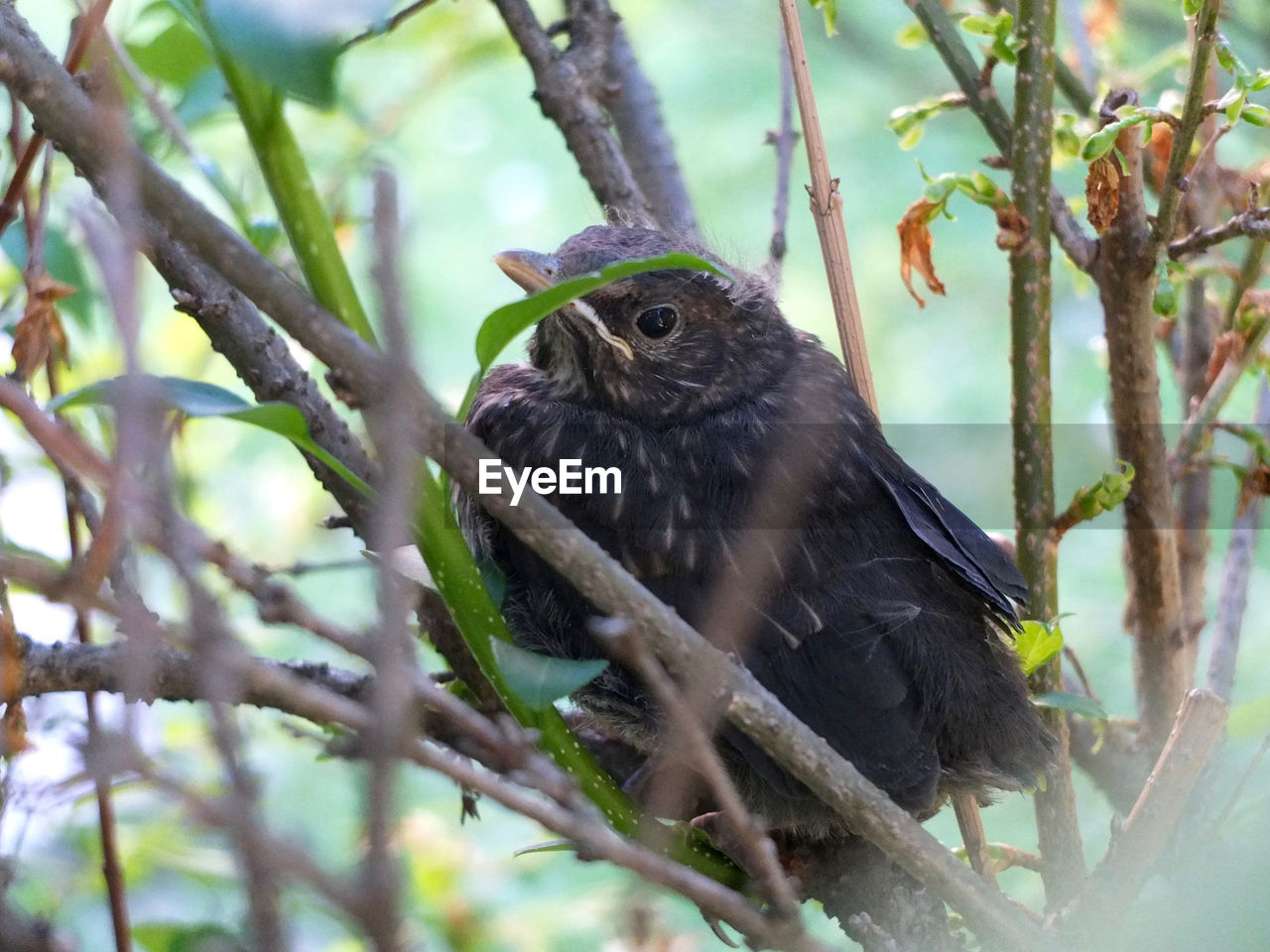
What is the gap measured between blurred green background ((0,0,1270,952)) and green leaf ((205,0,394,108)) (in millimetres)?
87

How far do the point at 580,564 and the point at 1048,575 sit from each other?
67 centimetres

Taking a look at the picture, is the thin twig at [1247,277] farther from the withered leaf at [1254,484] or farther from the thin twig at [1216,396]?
the withered leaf at [1254,484]

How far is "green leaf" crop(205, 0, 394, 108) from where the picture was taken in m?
0.54

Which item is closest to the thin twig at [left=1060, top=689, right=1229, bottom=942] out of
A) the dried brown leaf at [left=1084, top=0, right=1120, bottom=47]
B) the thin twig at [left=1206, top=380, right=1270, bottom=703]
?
the thin twig at [left=1206, top=380, right=1270, bottom=703]

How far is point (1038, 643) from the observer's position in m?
1.04

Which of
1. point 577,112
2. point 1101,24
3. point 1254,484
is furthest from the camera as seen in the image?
point 1101,24

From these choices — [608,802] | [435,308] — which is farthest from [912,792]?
[435,308]

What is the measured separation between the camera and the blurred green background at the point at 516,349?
1079mm

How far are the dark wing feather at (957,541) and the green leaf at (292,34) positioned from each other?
68 centimetres

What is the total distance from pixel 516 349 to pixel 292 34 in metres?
1.08

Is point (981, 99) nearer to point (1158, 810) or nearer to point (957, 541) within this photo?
point (957, 541)

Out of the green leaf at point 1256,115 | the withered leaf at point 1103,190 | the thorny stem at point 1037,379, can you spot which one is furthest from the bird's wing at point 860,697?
the green leaf at point 1256,115

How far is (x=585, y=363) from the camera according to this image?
1.27m

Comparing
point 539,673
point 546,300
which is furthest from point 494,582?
point 546,300
